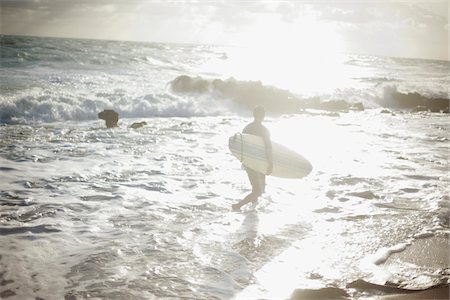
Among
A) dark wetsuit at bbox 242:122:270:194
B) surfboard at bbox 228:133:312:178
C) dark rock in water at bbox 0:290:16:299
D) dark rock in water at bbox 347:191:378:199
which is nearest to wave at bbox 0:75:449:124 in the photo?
surfboard at bbox 228:133:312:178

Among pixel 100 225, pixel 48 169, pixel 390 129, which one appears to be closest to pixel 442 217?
pixel 100 225

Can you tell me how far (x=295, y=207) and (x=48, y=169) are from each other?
5970 mm

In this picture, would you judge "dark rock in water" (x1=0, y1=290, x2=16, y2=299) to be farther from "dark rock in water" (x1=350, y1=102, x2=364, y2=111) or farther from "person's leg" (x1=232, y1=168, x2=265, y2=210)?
"dark rock in water" (x1=350, y1=102, x2=364, y2=111)

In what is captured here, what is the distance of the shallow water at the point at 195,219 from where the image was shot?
4.66 m

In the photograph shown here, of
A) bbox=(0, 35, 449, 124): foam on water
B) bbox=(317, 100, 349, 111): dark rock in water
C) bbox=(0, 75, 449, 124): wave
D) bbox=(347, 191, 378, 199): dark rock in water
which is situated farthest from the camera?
bbox=(317, 100, 349, 111): dark rock in water

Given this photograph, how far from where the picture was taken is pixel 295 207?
7449 mm

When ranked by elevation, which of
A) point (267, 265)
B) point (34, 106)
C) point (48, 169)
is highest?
point (34, 106)

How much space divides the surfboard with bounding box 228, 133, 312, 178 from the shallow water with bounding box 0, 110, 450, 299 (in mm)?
486

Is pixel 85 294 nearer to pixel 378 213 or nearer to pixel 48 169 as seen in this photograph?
pixel 378 213

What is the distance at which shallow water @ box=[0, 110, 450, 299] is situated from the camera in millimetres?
4664

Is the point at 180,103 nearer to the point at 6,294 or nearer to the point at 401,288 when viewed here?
the point at 6,294

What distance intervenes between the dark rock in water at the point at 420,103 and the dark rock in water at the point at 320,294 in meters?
28.5

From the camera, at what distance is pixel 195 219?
6664mm

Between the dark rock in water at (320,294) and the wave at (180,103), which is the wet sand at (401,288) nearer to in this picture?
the dark rock in water at (320,294)
